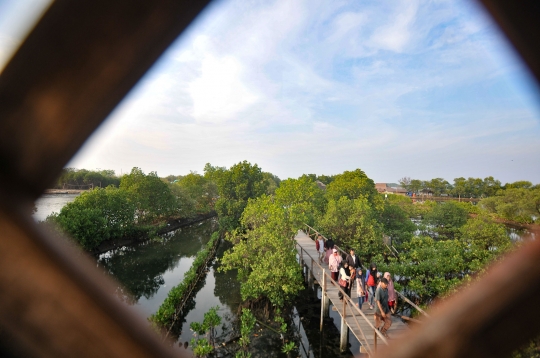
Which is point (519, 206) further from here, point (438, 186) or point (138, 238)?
point (438, 186)

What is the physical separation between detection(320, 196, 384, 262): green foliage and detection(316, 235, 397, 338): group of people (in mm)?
4897

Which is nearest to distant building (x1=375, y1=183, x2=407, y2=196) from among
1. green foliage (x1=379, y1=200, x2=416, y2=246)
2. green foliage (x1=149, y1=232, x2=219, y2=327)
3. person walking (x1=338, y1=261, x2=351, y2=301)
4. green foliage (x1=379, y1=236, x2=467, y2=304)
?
green foliage (x1=379, y1=200, x2=416, y2=246)

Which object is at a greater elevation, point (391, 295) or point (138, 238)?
point (391, 295)

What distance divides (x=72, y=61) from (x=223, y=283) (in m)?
17.2

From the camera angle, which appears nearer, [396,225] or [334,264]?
[334,264]

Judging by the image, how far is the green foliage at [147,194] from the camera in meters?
28.8

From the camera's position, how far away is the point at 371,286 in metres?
8.17

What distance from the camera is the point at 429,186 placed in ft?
213

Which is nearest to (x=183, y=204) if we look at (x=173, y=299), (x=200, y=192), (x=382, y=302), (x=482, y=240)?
(x=200, y=192)

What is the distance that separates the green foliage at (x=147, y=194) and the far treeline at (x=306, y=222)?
0.10 metres

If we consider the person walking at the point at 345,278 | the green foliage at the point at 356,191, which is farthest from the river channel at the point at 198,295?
the green foliage at the point at 356,191

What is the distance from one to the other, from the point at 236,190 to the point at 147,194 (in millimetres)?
9937

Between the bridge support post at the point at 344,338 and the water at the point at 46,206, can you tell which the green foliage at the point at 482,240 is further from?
the water at the point at 46,206

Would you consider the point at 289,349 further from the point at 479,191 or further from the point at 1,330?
the point at 479,191
